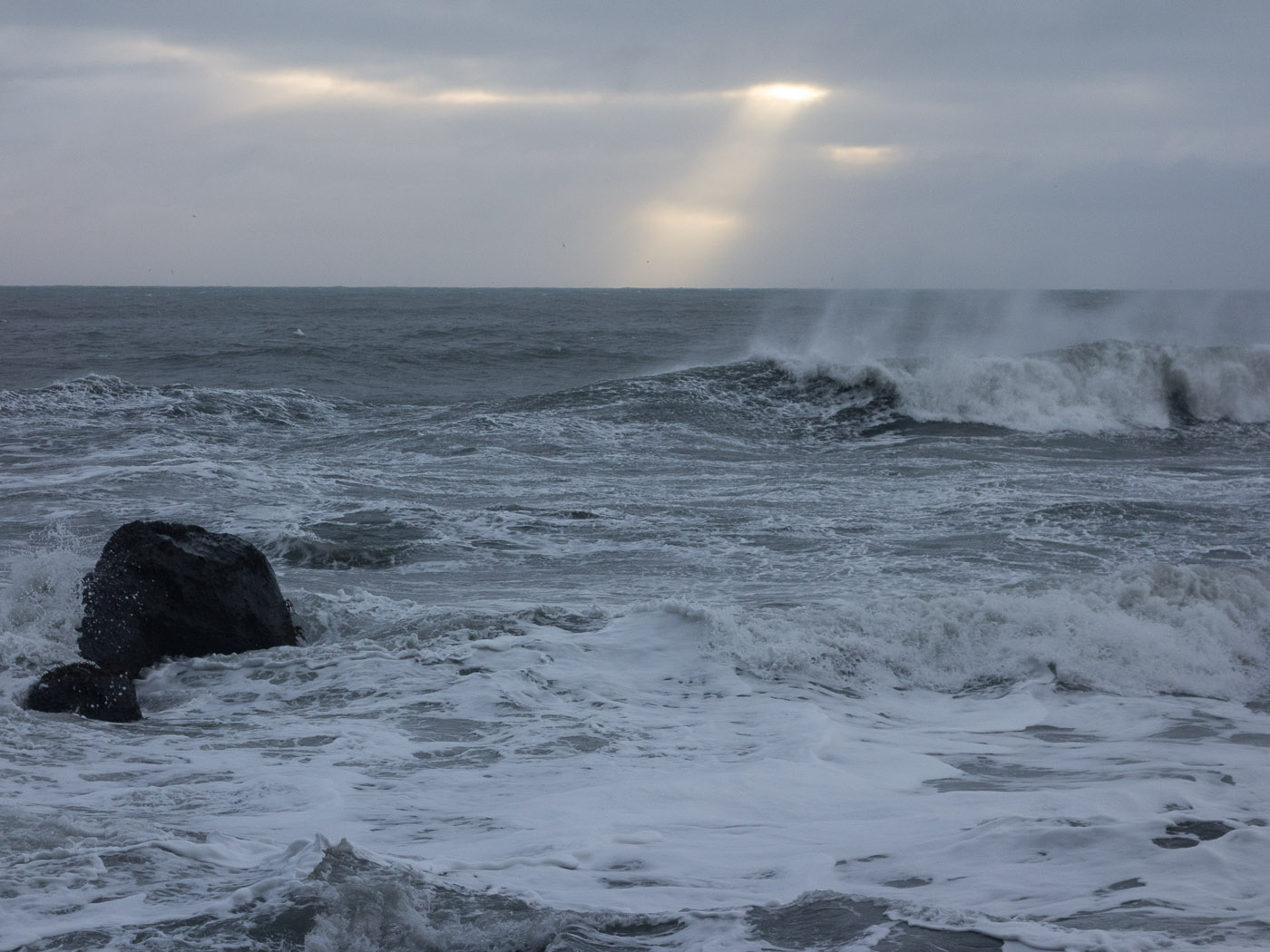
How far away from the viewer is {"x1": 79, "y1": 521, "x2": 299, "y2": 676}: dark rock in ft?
20.0

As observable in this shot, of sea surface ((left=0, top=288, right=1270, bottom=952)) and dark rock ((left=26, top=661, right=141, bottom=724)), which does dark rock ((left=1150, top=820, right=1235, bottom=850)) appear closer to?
sea surface ((left=0, top=288, right=1270, bottom=952))

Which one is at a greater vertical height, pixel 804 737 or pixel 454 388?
pixel 454 388

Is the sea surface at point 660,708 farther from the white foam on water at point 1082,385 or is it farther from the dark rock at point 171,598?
the white foam on water at point 1082,385

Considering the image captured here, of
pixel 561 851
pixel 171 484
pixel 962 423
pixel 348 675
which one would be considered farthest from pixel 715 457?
pixel 561 851

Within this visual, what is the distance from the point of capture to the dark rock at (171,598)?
610 cm

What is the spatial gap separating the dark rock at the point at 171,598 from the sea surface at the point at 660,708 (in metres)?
0.18

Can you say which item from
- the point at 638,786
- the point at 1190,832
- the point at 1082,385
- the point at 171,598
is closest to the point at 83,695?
the point at 171,598

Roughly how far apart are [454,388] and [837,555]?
16901 mm

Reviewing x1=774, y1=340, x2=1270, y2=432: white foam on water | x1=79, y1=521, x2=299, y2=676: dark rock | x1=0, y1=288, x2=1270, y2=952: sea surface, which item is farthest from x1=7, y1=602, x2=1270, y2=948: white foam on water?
x1=774, y1=340, x2=1270, y2=432: white foam on water

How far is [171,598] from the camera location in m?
6.27

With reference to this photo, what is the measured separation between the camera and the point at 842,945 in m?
3.18

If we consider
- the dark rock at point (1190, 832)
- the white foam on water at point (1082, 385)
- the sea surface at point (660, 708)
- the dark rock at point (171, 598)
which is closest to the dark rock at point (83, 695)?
the sea surface at point (660, 708)

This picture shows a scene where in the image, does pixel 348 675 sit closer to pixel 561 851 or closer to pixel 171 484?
pixel 561 851

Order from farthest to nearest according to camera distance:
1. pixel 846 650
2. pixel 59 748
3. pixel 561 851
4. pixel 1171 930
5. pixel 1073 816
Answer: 1. pixel 846 650
2. pixel 59 748
3. pixel 1073 816
4. pixel 561 851
5. pixel 1171 930
